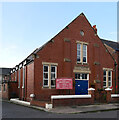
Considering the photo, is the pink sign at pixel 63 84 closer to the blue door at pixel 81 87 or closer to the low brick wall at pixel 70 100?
the low brick wall at pixel 70 100

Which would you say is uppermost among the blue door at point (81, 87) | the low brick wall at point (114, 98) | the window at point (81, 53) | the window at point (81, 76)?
the window at point (81, 53)

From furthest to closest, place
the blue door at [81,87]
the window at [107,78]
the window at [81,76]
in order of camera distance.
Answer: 1. the window at [107,78]
2. the window at [81,76]
3. the blue door at [81,87]

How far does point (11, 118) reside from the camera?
34.9 ft

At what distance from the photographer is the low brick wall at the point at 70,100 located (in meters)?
14.8

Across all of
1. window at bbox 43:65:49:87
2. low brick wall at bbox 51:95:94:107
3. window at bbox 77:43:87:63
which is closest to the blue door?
window at bbox 77:43:87:63

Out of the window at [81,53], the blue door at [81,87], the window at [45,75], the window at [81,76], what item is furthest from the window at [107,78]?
the window at [45,75]

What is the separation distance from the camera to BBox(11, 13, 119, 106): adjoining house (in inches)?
697

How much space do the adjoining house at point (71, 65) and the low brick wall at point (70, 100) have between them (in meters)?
0.09

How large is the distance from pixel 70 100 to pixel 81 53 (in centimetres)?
676

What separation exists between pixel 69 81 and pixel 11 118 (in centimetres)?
774

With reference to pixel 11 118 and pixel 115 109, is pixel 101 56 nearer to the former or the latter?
pixel 115 109

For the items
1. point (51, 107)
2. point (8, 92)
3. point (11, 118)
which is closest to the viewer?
point (11, 118)

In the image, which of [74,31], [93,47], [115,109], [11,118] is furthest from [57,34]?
[11,118]

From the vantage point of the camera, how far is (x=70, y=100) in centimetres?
1563
